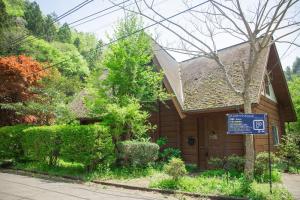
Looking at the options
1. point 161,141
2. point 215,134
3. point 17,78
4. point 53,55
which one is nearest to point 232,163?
point 215,134

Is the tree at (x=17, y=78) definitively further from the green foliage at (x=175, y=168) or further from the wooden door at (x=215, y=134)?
the green foliage at (x=175, y=168)

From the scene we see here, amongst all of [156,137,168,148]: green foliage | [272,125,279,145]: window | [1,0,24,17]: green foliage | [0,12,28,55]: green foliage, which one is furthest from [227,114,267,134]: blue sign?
[1,0,24,17]: green foliage

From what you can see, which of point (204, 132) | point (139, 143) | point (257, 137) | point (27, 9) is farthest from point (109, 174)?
point (27, 9)

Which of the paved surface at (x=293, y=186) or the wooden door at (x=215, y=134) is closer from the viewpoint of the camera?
the paved surface at (x=293, y=186)

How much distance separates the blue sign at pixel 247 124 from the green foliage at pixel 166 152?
7.67 metres

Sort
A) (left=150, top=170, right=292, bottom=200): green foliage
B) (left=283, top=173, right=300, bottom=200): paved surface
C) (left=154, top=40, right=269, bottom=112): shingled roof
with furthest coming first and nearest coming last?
(left=154, top=40, right=269, bottom=112): shingled roof, (left=283, top=173, right=300, bottom=200): paved surface, (left=150, top=170, right=292, bottom=200): green foliage

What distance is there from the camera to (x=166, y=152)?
17.3m

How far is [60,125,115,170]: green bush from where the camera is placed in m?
13.2

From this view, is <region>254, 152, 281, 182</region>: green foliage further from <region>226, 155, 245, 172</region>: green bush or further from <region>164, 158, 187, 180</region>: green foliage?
<region>164, 158, 187, 180</region>: green foliage

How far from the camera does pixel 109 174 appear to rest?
43.2 feet

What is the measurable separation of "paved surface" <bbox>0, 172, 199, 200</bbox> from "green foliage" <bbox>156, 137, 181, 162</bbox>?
20.3ft

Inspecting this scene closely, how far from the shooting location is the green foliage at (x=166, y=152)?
17.1 metres

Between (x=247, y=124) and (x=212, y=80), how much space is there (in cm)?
856

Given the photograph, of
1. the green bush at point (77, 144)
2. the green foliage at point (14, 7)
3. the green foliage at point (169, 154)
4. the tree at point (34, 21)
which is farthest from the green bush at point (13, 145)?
Answer: the tree at point (34, 21)
